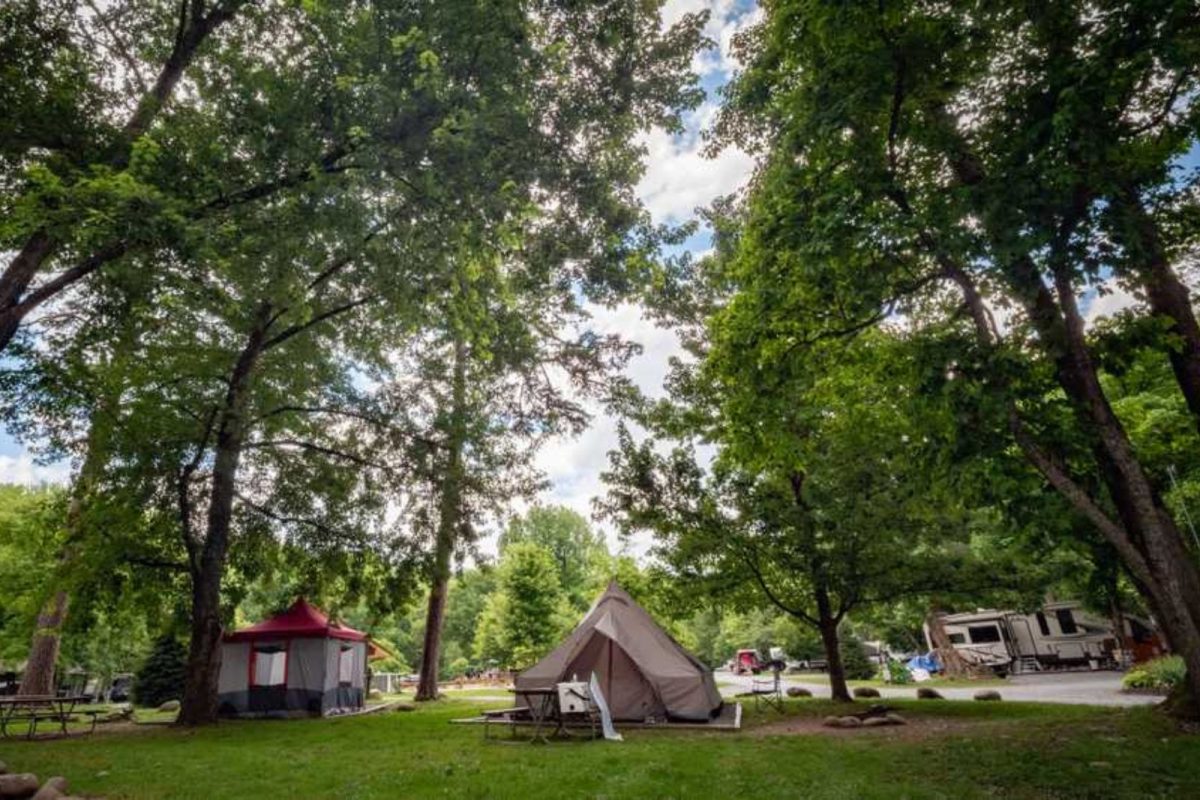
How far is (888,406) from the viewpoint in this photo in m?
10.0

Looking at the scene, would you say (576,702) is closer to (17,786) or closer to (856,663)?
(17,786)

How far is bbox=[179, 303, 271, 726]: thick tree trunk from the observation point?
46.1 ft

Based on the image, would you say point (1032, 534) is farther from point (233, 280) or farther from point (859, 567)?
point (233, 280)

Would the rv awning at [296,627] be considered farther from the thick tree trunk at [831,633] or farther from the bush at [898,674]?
the bush at [898,674]

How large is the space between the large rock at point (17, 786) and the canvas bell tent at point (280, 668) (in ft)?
40.9

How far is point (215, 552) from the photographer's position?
14.7m

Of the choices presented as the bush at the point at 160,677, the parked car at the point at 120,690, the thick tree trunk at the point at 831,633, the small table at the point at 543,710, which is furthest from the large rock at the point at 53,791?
the parked car at the point at 120,690

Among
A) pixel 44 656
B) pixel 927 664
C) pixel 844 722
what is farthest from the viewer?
pixel 927 664

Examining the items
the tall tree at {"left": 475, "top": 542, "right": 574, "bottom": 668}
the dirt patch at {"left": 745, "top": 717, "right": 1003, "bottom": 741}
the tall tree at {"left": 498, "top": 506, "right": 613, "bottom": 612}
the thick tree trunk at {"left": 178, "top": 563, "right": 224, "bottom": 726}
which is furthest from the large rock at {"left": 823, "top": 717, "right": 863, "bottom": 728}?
the tall tree at {"left": 498, "top": 506, "right": 613, "bottom": 612}

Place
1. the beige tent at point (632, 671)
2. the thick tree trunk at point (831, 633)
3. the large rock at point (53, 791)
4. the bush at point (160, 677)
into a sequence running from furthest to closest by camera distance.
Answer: the bush at point (160, 677), the thick tree trunk at point (831, 633), the beige tent at point (632, 671), the large rock at point (53, 791)

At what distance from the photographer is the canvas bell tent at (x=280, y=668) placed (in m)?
17.8

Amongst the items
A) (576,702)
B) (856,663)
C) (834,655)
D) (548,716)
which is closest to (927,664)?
(856,663)

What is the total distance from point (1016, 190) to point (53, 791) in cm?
1144

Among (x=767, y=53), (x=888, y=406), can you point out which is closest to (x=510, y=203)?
(x=767, y=53)
